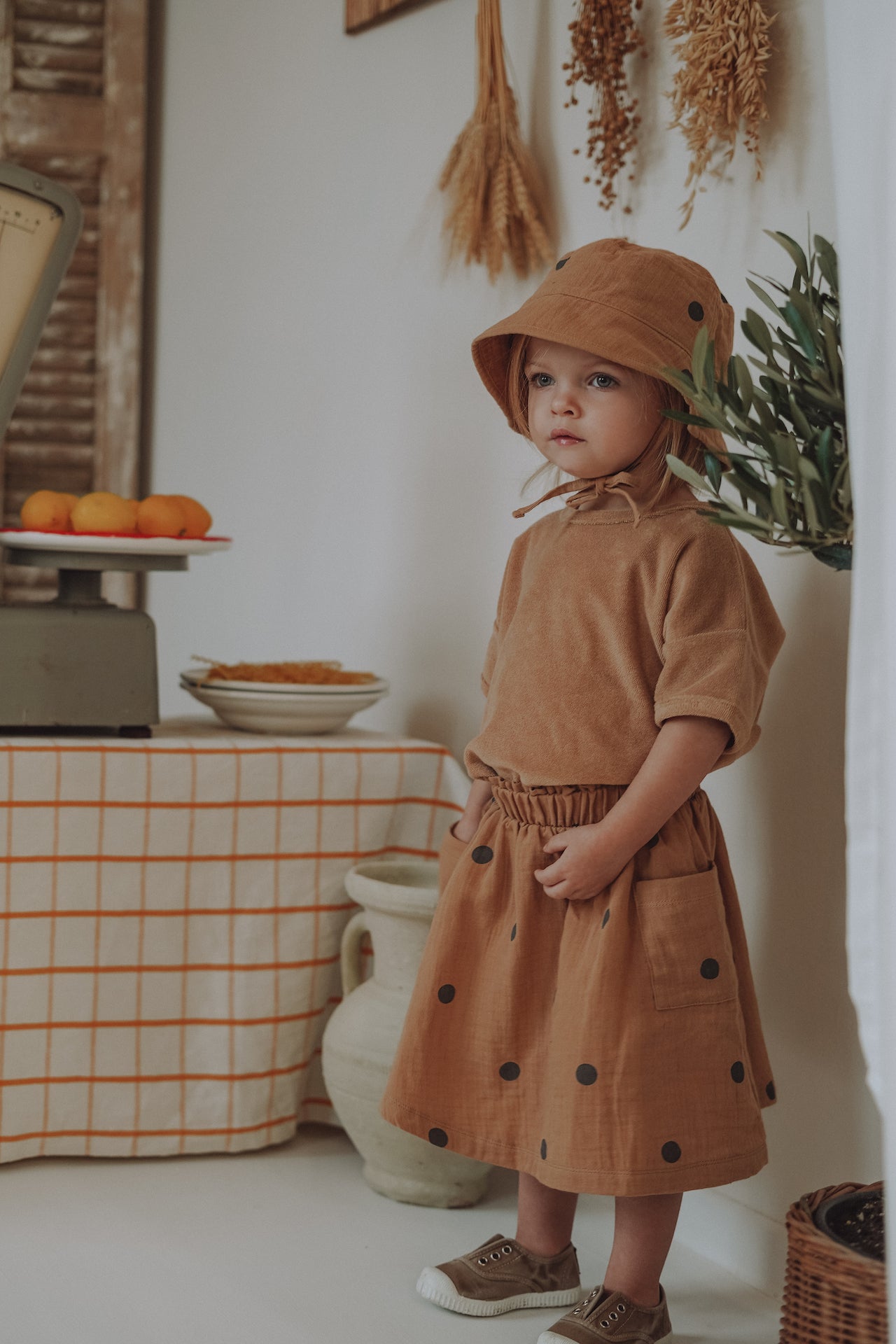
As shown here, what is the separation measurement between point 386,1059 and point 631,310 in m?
0.89

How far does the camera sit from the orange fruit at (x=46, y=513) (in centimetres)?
176

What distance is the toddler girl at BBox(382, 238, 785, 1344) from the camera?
1235mm

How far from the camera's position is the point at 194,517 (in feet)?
5.90

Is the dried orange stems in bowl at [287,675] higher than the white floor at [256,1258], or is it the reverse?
the dried orange stems in bowl at [287,675]

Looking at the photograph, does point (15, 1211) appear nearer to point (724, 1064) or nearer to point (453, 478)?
point (724, 1064)

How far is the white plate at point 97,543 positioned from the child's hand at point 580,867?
2.21 feet

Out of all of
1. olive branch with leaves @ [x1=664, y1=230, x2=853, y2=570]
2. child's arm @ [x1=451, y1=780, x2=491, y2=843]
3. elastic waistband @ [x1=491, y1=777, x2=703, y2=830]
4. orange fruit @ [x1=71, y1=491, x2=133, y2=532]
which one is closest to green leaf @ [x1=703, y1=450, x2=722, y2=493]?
olive branch with leaves @ [x1=664, y1=230, x2=853, y2=570]

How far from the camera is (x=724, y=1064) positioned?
125 cm

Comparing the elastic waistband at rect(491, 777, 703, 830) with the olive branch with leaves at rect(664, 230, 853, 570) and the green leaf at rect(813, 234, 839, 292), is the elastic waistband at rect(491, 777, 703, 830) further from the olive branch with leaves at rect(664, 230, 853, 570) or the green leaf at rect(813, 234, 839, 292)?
the green leaf at rect(813, 234, 839, 292)

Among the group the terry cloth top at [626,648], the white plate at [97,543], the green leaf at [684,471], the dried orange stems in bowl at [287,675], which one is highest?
the green leaf at [684,471]

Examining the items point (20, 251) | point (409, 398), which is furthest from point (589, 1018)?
point (409, 398)

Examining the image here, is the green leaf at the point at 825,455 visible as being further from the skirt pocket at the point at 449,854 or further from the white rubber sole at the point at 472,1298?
the white rubber sole at the point at 472,1298

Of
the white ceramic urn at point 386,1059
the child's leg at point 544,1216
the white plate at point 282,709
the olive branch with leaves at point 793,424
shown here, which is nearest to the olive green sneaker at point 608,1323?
the child's leg at point 544,1216

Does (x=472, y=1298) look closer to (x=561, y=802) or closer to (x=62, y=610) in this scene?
(x=561, y=802)
